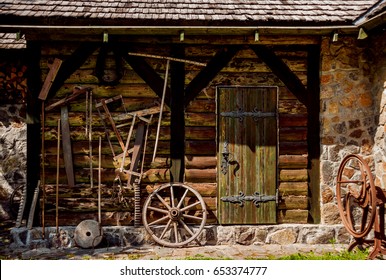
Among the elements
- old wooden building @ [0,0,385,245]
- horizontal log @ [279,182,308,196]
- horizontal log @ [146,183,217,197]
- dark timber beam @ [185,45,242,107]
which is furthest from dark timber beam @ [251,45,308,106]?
horizontal log @ [146,183,217,197]

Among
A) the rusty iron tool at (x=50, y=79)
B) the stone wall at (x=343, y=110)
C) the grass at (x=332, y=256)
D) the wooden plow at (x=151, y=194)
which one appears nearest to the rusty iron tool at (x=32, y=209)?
the wooden plow at (x=151, y=194)

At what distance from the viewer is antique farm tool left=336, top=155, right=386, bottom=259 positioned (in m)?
5.13

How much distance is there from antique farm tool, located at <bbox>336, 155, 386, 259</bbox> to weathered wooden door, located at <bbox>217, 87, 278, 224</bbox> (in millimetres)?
1089

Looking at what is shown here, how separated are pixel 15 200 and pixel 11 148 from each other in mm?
1059

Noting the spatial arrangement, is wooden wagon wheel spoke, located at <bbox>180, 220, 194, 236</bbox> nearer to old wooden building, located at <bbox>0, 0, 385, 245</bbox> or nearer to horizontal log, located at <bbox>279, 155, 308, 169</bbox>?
old wooden building, located at <bbox>0, 0, 385, 245</bbox>

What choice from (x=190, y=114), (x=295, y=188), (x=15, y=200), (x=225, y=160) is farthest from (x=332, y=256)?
(x=15, y=200)

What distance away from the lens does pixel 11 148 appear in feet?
26.7

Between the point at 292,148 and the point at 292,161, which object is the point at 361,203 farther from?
the point at 292,148

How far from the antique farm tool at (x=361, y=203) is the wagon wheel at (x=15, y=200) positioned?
19.5 ft

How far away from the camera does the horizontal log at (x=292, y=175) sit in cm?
651

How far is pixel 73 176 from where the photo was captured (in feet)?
20.6

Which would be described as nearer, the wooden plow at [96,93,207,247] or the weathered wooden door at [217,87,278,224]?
the wooden plow at [96,93,207,247]

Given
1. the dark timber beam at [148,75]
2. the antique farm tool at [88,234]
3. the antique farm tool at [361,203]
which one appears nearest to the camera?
the antique farm tool at [361,203]

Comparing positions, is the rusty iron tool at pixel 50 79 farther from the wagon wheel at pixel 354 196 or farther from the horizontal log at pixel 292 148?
the wagon wheel at pixel 354 196
